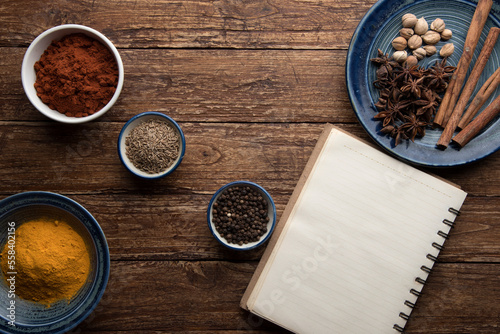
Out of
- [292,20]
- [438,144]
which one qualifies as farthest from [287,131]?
[438,144]

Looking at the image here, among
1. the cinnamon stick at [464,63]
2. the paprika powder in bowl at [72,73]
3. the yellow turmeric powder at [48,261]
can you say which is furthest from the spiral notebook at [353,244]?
the paprika powder in bowl at [72,73]

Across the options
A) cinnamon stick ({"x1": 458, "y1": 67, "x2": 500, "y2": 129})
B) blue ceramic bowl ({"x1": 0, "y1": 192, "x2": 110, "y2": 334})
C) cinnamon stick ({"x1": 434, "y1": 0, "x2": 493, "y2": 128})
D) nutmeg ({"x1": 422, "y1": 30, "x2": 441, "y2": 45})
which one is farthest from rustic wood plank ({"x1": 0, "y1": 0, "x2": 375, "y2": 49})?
blue ceramic bowl ({"x1": 0, "y1": 192, "x2": 110, "y2": 334})

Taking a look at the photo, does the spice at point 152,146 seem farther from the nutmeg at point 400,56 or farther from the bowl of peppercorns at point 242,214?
the nutmeg at point 400,56

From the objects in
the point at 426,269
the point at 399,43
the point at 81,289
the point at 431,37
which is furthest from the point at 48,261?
the point at 431,37

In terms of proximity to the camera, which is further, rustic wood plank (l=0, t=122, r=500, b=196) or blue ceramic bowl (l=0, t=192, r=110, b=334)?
rustic wood plank (l=0, t=122, r=500, b=196)

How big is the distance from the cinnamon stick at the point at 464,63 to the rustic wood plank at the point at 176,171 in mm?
235

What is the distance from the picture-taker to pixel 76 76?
3.85 ft

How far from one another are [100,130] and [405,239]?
1.20 m

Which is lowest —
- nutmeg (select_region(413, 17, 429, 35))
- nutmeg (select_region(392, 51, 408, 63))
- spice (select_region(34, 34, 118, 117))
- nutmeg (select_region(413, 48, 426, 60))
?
spice (select_region(34, 34, 118, 117))

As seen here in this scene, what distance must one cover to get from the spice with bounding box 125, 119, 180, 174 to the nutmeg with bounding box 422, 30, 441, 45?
0.96 meters

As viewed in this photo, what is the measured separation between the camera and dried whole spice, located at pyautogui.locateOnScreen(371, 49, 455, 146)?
121cm

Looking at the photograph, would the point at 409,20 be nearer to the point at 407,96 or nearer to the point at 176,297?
the point at 407,96

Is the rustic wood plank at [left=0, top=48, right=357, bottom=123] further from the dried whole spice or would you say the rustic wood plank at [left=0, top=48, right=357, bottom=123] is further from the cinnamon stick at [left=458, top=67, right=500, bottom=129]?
the cinnamon stick at [left=458, top=67, right=500, bottom=129]

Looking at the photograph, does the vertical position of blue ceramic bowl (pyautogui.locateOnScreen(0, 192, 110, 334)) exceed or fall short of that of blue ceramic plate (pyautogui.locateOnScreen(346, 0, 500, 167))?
it falls short
